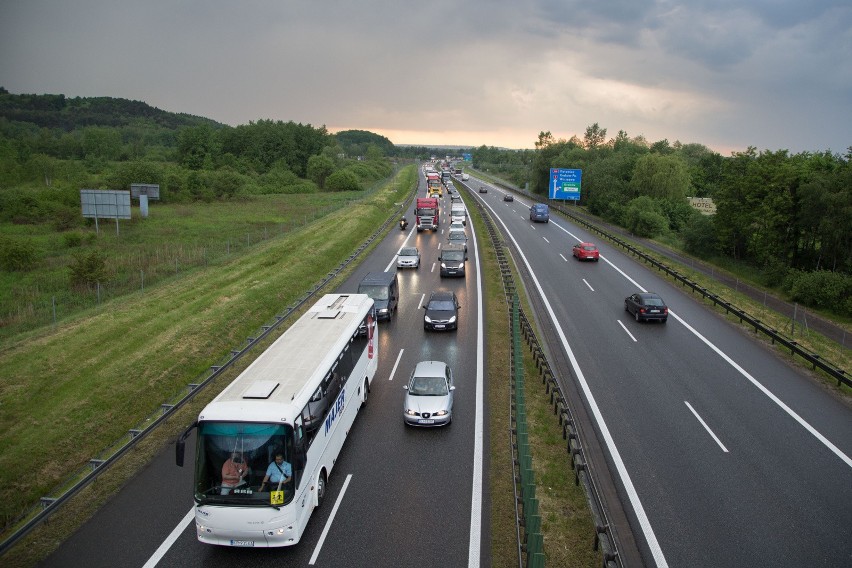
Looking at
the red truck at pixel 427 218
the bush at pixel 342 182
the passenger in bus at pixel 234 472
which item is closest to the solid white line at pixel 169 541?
the passenger in bus at pixel 234 472

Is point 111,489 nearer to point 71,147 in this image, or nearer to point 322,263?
point 322,263

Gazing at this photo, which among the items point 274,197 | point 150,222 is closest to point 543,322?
point 150,222

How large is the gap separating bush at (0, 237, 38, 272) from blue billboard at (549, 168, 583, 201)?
195ft

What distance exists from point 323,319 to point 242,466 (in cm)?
818

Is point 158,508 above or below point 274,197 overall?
below

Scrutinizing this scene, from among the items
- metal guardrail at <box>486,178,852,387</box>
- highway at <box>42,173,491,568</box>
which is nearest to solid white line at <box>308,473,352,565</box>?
highway at <box>42,173,491,568</box>

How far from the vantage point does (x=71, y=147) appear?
465 feet

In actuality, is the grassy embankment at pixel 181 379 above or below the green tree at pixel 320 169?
below

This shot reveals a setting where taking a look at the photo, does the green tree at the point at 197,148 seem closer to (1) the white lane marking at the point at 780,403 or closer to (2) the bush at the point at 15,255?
(2) the bush at the point at 15,255

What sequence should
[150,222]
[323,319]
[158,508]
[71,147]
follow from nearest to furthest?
[158,508]
[323,319]
[150,222]
[71,147]

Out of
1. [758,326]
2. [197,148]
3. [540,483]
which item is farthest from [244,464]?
[197,148]

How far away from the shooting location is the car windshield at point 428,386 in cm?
1897

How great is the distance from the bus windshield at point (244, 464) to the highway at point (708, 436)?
8433 millimetres

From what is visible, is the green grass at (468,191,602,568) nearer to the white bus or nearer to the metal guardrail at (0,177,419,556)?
the white bus
